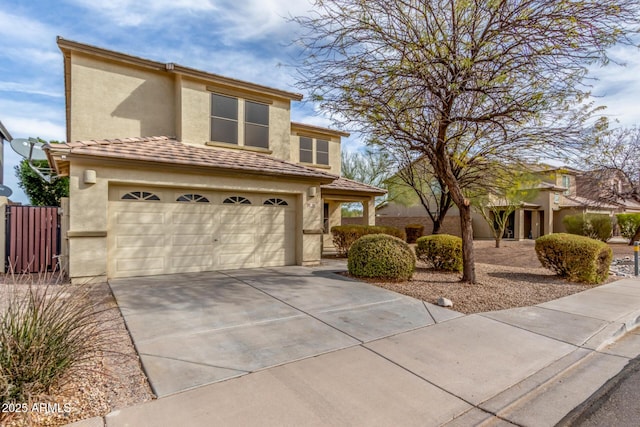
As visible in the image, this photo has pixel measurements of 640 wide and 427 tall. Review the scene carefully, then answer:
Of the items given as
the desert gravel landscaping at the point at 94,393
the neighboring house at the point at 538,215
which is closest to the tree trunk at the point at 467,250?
the desert gravel landscaping at the point at 94,393

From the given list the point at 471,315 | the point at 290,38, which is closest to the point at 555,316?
the point at 471,315

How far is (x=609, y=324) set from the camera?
569 centimetres

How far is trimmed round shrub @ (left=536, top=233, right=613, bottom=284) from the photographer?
8914 millimetres

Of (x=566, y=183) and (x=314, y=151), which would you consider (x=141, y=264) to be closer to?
(x=314, y=151)

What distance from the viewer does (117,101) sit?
10.5m

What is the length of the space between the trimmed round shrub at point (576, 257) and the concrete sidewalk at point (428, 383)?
3.89 m

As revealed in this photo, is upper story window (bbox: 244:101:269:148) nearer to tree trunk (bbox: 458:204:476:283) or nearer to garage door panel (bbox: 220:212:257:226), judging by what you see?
garage door panel (bbox: 220:212:257:226)

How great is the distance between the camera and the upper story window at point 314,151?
16.7 m

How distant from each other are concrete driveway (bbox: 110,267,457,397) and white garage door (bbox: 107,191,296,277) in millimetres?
732

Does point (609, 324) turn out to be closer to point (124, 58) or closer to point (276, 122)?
point (276, 122)

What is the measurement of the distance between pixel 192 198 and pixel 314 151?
8.65 m

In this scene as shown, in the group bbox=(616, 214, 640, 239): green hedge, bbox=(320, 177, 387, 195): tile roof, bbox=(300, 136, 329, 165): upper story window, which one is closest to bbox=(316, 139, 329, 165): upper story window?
bbox=(300, 136, 329, 165): upper story window

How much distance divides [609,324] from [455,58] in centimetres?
582

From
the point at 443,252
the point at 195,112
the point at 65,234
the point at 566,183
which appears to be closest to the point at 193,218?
the point at 65,234
